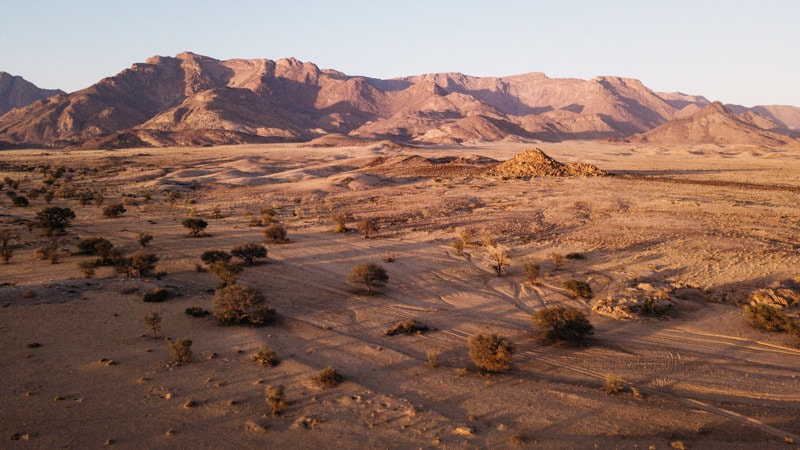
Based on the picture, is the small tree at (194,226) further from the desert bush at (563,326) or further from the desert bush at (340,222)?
the desert bush at (563,326)

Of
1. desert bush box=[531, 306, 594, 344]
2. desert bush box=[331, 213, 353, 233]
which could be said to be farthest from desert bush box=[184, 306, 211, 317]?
desert bush box=[331, 213, 353, 233]

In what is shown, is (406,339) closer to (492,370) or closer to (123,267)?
(492,370)

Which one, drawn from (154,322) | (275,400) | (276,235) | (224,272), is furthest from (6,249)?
(275,400)

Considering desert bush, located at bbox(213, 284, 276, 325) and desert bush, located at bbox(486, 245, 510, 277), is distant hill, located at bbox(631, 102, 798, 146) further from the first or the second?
desert bush, located at bbox(213, 284, 276, 325)

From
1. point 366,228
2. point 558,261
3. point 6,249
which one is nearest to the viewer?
point 6,249

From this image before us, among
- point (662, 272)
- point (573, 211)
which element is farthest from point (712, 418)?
point (573, 211)

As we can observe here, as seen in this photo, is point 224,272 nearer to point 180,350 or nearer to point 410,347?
point 180,350
